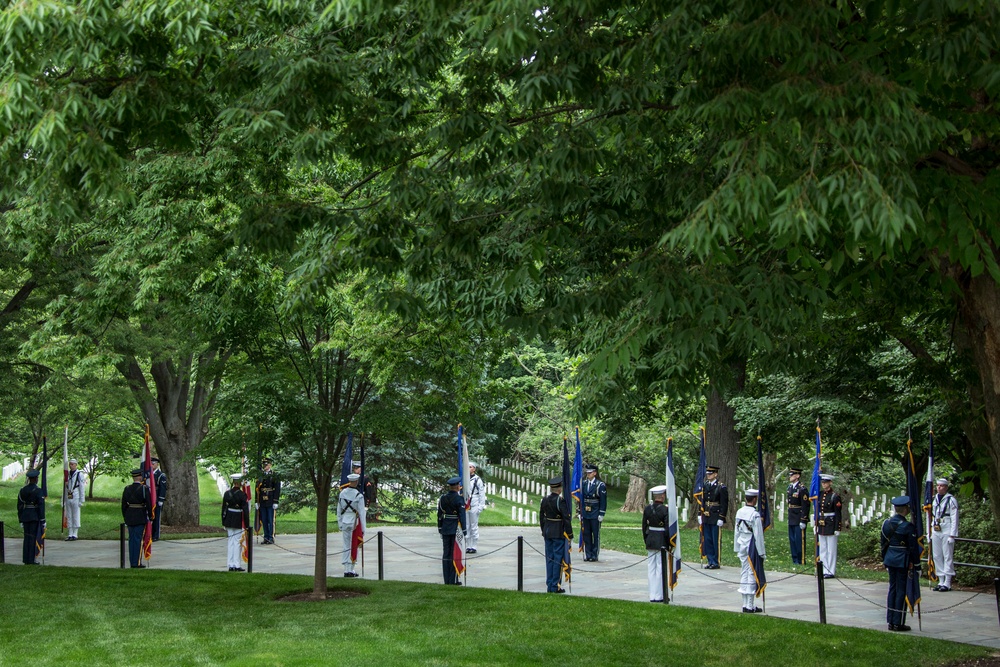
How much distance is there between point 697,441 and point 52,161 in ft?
109

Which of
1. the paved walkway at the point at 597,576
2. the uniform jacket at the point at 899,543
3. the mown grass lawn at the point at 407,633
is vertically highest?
the uniform jacket at the point at 899,543

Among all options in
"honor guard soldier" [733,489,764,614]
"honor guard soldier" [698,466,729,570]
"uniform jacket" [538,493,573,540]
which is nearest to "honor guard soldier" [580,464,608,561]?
"honor guard soldier" [698,466,729,570]

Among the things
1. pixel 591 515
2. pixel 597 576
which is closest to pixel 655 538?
pixel 597 576

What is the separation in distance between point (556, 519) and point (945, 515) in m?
6.93

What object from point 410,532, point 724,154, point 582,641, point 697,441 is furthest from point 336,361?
point 697,441

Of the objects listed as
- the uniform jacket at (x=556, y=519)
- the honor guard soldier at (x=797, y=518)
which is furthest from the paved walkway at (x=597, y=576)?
the honor guard soldier at (x=797, y=518)

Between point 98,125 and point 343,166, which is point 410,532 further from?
point 98,125

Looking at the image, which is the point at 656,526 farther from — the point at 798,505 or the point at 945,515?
the point at 798,505

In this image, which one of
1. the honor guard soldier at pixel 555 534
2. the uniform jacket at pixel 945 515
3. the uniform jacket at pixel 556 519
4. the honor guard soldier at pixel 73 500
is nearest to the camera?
the honor guard soldier at pixel 555 534

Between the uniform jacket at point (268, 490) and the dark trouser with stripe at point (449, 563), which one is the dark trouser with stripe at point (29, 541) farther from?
the dark trouser with stripe at point (449, 563)

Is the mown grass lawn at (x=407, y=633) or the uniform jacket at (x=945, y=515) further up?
the uniform jacket at (x=945, y=515)

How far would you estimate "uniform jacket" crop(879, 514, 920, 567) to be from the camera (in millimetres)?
13750

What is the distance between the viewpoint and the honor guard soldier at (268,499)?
956 inches

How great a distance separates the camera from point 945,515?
717 inches
